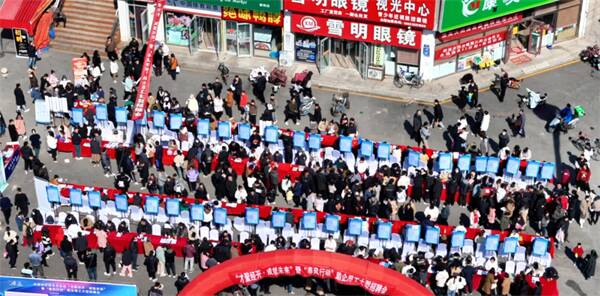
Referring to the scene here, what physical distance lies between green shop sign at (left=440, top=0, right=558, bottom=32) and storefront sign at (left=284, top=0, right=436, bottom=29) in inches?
31.1

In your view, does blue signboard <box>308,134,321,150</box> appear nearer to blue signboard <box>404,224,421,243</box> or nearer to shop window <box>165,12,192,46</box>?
blue signboard <box>404,224,421,243</box>

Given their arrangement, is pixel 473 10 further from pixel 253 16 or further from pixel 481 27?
pixel 253 16

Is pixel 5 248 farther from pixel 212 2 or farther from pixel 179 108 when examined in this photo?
pixel 212 2

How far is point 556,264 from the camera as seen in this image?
45.1 metres

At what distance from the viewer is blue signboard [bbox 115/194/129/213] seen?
45.8 m

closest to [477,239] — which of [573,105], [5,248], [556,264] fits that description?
[556,264]

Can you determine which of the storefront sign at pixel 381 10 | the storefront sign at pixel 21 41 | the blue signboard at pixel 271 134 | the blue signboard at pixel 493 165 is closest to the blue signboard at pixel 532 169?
the blue signboard at pixel 493 165

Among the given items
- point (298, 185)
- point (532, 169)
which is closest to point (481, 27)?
point (532, 169)

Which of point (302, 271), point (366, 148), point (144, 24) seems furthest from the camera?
point (144, 24)

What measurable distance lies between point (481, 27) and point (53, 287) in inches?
1125

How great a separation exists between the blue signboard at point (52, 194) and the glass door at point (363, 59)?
767 inches

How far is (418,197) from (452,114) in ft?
28.4

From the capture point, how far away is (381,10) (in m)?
55.5

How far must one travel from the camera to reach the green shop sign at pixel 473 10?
55.0m
